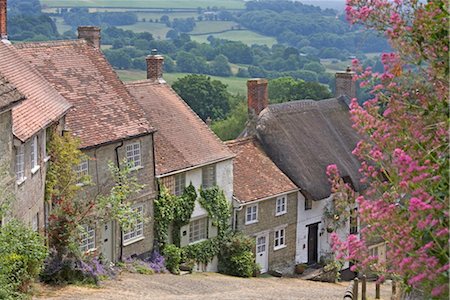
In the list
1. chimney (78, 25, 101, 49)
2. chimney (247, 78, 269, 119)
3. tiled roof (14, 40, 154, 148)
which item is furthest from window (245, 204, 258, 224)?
chimney (78, 25, 101, 49)

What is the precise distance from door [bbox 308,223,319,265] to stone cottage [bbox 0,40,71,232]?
14684mm

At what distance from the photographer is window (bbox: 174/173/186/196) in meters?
31.1

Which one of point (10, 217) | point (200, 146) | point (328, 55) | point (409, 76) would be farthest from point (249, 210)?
point (328, 55)

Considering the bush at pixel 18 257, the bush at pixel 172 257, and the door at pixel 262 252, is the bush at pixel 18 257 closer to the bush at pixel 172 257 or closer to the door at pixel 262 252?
the bush at pixel 172 257

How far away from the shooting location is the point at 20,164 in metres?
21.3

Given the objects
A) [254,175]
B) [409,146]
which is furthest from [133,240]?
[409,146]

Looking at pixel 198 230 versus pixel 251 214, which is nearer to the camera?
pixel 198 230

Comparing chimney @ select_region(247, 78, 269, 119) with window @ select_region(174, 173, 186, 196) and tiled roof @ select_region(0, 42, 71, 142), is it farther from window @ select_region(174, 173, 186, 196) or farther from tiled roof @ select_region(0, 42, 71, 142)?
tiled roof @ select_region(0, 42, 71, 142)

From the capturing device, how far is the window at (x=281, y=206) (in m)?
34.7

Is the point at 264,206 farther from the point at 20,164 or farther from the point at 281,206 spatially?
the point at 20,164

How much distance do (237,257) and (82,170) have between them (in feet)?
27.9

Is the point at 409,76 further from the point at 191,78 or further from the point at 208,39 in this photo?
the point at 208,39

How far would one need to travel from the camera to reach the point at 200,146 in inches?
1287

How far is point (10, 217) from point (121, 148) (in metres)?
8.49
